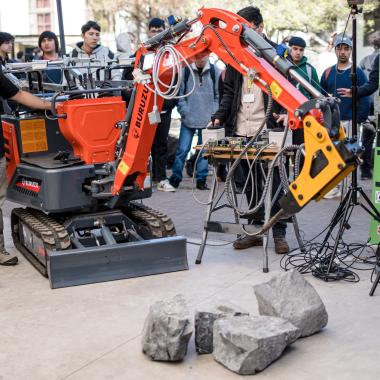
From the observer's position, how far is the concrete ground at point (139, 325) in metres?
4.57

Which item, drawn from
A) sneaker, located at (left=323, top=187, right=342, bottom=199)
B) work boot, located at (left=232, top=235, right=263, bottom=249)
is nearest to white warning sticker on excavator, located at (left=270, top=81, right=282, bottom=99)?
work boot, located at (left=232, top=235, right=263, bottom=249)

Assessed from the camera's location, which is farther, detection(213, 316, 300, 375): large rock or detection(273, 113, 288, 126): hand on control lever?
detection(273, 113, 288, 126): hand on control lever

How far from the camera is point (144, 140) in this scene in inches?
254

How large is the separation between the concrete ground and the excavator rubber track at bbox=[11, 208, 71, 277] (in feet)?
0.42

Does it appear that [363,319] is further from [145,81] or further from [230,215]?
[230,215]

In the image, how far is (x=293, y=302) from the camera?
5.03 m

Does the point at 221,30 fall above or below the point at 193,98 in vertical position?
above

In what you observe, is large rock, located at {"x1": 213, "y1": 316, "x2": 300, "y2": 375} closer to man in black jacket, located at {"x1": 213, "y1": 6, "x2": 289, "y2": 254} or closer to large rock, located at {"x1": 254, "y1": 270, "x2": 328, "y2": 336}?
large rock, located at {"x1": 254, "y1": 270, "x2": 328, "y2": 336}

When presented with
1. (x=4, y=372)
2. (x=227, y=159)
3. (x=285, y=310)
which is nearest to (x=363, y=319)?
(x=285, y=310)

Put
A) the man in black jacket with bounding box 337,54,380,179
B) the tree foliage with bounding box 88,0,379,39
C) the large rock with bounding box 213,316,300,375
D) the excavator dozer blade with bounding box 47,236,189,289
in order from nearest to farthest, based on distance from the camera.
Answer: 1. the large rock with bounding box 213,316,300,375
2. the excavator dozer blade with bounding box 47,236,189,289
3. the man in black jacket with bounding box 337,54,380,179
4. the tree foliage with bounding box 88,0,379,39

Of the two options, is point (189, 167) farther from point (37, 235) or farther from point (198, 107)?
point (37, 235)

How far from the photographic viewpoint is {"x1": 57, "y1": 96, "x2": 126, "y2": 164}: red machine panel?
662 cm

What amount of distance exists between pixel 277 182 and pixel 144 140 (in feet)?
4.56

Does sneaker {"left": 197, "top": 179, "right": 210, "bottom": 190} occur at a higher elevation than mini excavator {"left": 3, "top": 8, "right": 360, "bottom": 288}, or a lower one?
lower
